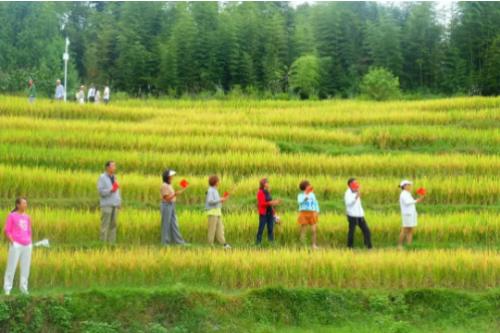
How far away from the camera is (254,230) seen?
1370 centimetres

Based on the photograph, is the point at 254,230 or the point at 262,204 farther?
the point at 254,230

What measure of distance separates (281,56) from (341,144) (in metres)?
32.0

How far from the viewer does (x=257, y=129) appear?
73.5 feet

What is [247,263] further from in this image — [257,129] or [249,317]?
[257,129]

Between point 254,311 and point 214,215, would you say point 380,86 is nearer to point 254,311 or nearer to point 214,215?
point 214,215

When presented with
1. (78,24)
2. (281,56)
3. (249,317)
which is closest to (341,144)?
(249,317)

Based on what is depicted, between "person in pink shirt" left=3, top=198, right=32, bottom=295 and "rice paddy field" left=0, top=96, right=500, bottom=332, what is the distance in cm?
36

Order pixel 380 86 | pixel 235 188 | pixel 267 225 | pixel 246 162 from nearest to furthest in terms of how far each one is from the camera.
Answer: pixel 267 225 → pixel 235 188 → pixel 246 162 → pixel 380 86

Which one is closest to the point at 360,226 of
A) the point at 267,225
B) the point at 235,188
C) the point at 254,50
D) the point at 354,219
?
the point at 354,219

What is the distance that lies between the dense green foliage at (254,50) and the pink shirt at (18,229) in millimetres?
34387

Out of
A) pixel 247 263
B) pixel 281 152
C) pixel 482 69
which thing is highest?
pixel 482 69

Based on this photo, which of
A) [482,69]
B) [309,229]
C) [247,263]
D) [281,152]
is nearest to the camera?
[247,263]

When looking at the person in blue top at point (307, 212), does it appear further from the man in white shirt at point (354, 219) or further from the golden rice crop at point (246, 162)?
the golden rice crop at point (246, 162)

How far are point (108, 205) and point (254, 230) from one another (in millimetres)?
2737
